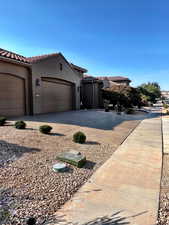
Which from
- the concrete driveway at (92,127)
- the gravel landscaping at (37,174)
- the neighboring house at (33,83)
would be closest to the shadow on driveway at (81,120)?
the concrete driveway at (92,127)

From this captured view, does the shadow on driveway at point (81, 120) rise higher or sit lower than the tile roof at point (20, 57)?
lower

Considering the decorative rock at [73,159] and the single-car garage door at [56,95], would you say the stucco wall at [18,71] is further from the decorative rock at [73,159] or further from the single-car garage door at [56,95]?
the decorative rock at [73,159]

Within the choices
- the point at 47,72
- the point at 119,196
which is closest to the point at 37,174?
the point at 119,196

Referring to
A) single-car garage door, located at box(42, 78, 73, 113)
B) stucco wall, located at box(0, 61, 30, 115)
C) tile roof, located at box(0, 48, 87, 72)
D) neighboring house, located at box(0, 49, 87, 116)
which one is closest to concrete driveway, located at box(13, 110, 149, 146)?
neighboring house, located at box(0, 49, 87, 116)

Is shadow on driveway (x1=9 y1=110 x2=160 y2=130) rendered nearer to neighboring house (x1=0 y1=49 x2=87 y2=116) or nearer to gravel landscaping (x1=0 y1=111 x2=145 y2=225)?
neighboring house (x1=0 y1=49 x2=87 y2=116)

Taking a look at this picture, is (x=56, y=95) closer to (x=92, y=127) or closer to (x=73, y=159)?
(x=92, y=127)

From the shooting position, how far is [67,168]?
411 centimetres

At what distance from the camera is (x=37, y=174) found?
371 centimetres

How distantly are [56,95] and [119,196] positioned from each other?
A: 1453 cm

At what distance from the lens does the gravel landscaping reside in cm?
256

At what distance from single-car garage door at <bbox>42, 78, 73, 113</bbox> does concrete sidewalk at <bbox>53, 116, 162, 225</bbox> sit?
11.3 m

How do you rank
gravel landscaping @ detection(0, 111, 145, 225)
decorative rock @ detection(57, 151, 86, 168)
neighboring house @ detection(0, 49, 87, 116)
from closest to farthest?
gravel landscaping @ detection(0, 111, 145, 225)
decorative rock @ detection(57, 151, 86, 168)
neighboring house @ detection(0, 49, 87, 116)

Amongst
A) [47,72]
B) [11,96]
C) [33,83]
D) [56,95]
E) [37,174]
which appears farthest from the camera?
[56,95]

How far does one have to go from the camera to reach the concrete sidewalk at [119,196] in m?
2.41
